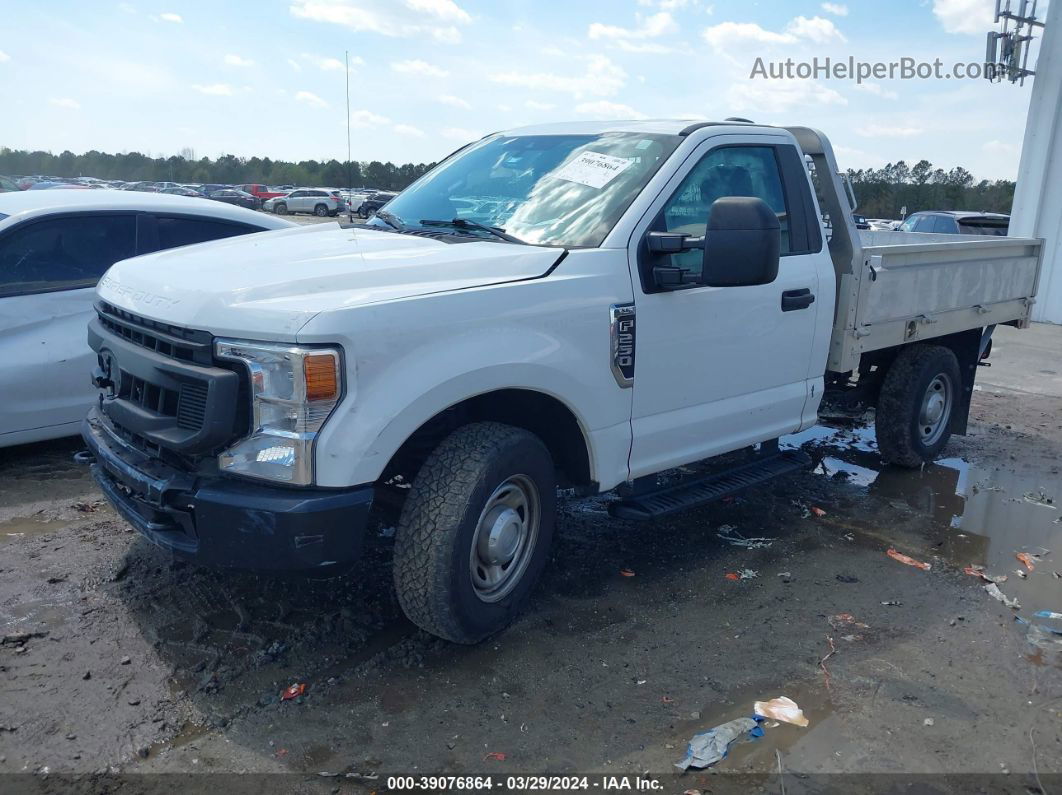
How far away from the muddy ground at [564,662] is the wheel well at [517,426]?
43cm

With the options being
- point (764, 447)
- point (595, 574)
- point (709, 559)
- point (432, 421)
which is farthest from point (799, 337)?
point (432, 421)

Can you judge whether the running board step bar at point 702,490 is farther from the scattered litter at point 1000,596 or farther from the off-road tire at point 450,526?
the scattered litter at point 1000,596

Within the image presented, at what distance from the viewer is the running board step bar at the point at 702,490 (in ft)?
13.5

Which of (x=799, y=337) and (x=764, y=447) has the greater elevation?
(x=799, y=337)

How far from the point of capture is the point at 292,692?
3.22 m

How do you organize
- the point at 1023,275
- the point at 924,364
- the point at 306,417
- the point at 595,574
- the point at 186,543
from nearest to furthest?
the point at 306,417 → the point at 186,543 → the point at 595,574 → the point at 924,364 → the point at 1023,275

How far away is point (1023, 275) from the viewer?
6938 mm

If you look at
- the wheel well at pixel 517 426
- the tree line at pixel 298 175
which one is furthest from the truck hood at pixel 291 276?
the tree line at pixel 298 175

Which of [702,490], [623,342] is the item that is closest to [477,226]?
[623,342]

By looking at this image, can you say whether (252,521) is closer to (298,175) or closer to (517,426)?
(517,426)

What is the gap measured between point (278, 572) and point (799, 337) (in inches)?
118

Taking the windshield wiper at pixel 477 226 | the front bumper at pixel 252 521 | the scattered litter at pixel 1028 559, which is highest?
the windshield wiper at pixel 477 226

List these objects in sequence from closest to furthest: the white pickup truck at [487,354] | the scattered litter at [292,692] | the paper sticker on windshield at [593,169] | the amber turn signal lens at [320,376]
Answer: the amber turn signal lens at [320,376], the white pickup truck at [487,354], the scattered litter at [292,692], the paper sticker on windshield at [593,169]

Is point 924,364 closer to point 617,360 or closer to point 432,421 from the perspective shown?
point 617,360
